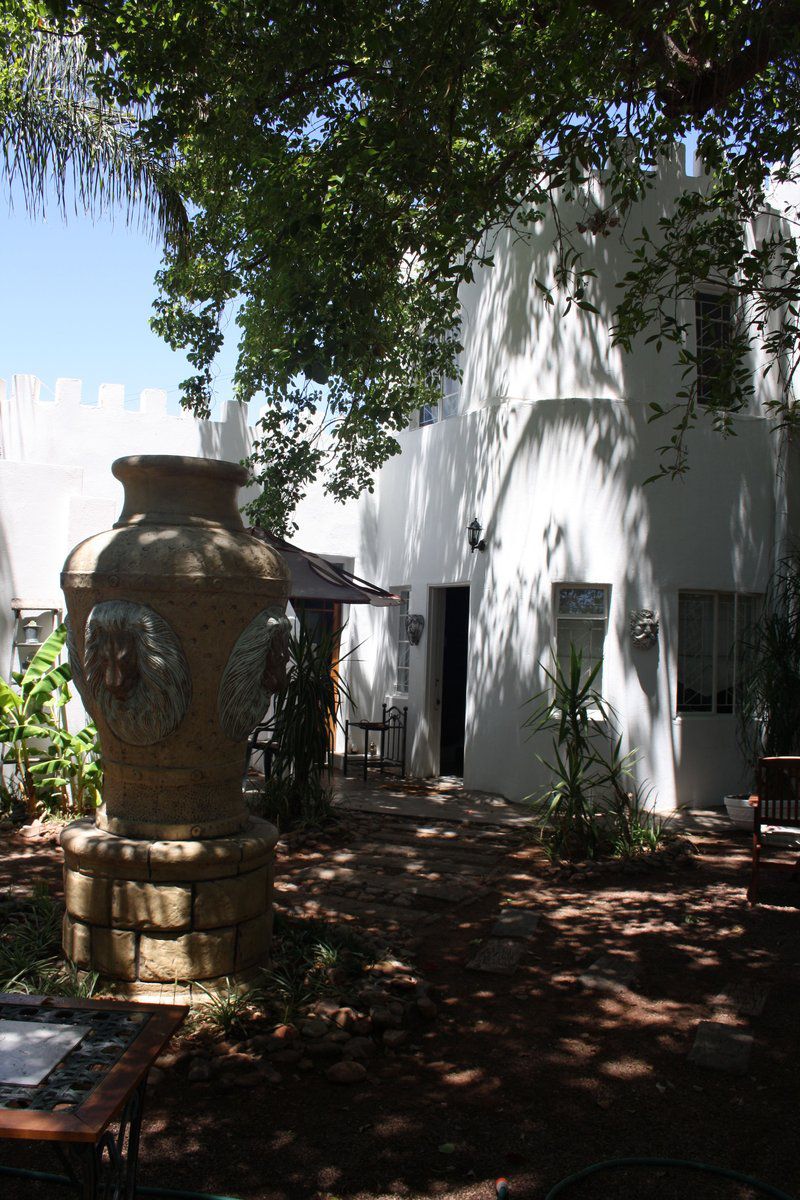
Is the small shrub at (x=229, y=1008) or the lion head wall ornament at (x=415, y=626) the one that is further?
the lion head wall ornament at (x=415, y=626)

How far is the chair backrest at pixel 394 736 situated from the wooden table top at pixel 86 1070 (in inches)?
363

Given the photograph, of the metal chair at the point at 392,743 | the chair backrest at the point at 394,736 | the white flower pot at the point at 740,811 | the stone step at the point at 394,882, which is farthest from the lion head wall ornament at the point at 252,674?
the chair backrest at the point at 394,736

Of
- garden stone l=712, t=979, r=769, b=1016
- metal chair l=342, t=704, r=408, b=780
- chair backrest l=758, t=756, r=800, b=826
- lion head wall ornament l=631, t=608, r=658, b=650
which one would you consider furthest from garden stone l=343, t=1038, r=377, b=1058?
metal chair l=342, t=704, r=408, b=780

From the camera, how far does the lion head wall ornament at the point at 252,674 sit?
4.70 metres

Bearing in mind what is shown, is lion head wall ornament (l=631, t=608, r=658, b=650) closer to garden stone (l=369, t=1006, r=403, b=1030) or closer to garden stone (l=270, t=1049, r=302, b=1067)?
garden stone (l=369, t=1006, r=403, b=1030)

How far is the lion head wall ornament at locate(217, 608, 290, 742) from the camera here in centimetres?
470

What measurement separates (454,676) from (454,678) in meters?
0.03

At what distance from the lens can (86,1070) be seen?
8.59 feet

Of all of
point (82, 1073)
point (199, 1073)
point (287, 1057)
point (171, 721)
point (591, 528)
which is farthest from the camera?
point (591, 528)

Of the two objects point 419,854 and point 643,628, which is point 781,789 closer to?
point 419,854

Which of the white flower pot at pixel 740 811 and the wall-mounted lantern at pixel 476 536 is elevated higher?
the wall-mounted lantern at pixel 476 536

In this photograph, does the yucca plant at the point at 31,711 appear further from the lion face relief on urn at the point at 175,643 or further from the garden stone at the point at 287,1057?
the garden stone at the point at 287,1057

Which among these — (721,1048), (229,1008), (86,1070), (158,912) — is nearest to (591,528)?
(721,1048)

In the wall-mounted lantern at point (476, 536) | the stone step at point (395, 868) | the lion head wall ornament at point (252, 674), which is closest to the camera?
the lion head wall ornament at point (252, 674)
